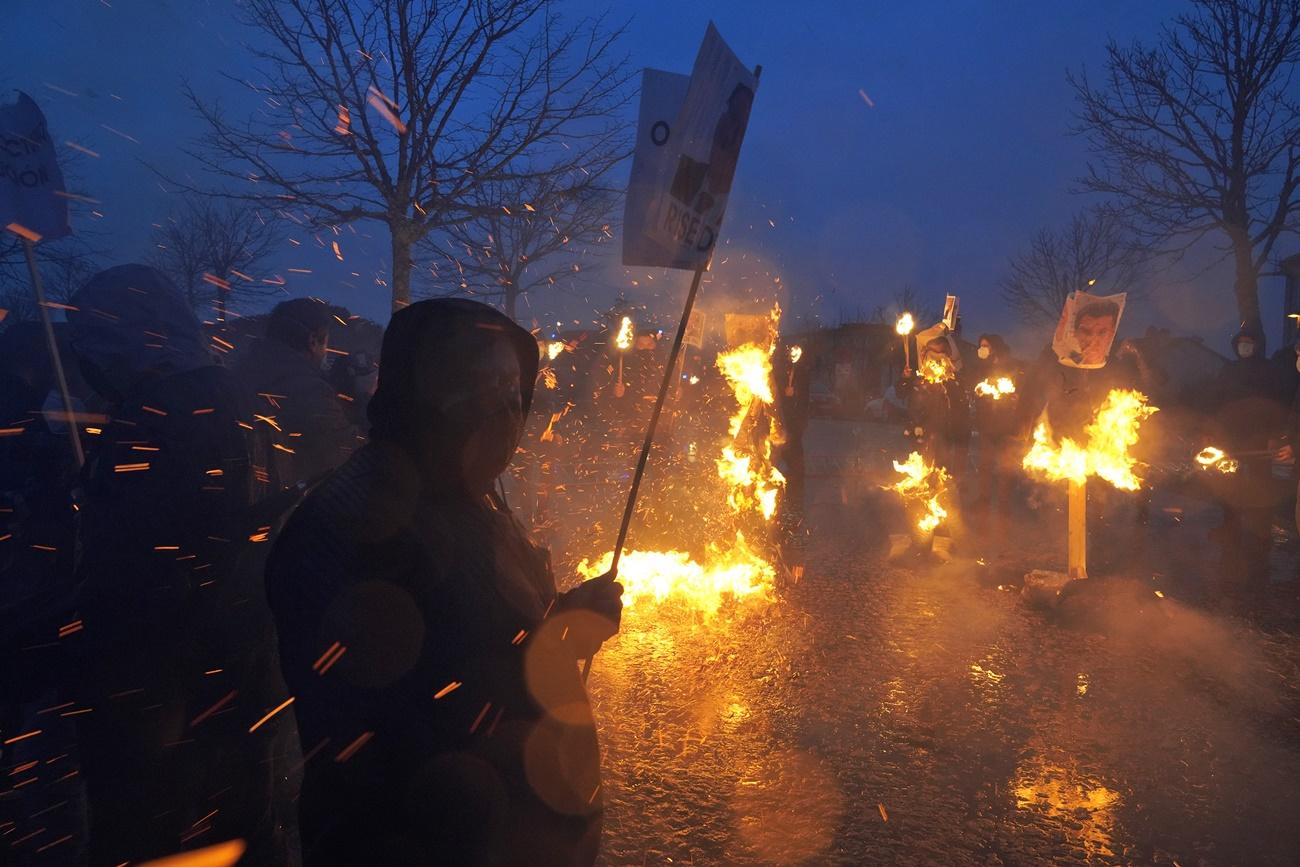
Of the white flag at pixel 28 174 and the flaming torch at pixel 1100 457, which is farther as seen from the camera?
the flaming torch at pixel 1100 457

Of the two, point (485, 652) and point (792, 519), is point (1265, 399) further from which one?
point (485, 652)

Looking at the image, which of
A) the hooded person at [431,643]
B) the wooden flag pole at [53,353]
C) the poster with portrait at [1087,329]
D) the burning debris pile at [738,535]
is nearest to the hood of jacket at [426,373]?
the hooded person at [431,643]

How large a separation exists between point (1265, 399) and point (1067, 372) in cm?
200

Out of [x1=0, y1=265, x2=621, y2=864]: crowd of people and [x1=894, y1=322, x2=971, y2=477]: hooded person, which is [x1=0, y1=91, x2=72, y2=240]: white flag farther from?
[x1=894, y1=322, x2=971, y2=477]: hooded person

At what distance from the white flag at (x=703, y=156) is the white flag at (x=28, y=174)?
13.9ft

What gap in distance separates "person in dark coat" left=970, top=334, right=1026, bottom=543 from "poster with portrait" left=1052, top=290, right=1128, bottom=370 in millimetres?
2168

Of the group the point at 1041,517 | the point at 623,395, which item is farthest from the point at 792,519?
the point at 1041,517

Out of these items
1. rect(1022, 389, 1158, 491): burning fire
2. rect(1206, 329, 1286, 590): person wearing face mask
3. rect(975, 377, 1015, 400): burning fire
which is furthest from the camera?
rect(975, 377, 1015, 400): burning fire

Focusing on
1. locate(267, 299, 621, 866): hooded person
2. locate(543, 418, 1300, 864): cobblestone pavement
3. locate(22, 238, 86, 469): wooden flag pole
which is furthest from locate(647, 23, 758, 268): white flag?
locate(22, 238, 86, 469): wooden flag pole

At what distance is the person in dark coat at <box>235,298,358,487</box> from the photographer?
4.20 metres

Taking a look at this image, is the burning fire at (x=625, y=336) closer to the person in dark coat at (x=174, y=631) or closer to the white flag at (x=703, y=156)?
the white flag at (x=703, y=156)

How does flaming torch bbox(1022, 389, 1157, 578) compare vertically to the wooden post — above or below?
above

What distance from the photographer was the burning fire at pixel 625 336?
11.1 metres

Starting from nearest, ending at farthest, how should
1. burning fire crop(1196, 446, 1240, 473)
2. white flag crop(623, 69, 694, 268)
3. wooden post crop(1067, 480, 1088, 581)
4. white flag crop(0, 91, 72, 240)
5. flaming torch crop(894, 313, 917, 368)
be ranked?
white flag crop(623, 69, 694, 268), white flag crop(0, 91, 72, 240), wooden post crop(1067, 480, 1088, 581), burning fire crop(1196, 446, 1240, 473), flaming torch crop(894, 313, 917, 368)
